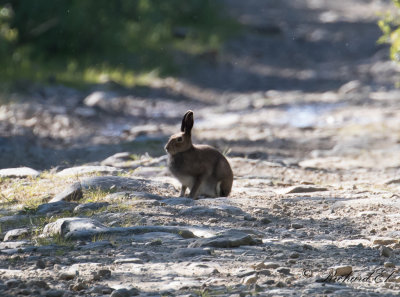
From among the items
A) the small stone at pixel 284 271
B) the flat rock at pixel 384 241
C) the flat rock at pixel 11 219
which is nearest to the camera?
the small stone at pixel 284 271

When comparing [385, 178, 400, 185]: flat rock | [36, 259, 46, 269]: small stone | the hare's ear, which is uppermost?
the hare's ear

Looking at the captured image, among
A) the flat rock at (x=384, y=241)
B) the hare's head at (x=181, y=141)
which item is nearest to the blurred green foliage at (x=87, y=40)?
the hare's head at (x=181, y=141)

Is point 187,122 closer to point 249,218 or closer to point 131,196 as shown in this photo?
point 131,196

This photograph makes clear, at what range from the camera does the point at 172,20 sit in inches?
830

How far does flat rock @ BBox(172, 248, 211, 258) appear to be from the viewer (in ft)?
16.4

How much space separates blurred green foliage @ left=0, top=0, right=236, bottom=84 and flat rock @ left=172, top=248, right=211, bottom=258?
9213 millimetres

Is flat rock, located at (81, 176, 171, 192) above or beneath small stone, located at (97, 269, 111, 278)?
above

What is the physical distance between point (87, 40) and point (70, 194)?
34.8 feet

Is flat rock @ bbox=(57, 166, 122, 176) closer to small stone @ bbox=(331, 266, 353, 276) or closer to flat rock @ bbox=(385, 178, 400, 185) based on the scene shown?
flat rock @ bbox=(385, 178, 400, 185)

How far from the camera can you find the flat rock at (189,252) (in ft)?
16.4

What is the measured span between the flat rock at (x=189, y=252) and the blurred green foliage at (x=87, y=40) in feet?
30.2

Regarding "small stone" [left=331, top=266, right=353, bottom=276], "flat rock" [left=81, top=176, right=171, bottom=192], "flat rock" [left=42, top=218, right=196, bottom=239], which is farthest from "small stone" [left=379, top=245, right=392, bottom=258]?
"flat rock" [left=81, top=176, right=171, bottom=192]

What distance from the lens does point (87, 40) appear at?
16719mm

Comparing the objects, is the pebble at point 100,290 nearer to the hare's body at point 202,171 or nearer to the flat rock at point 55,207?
the flat rock at point 55,207
